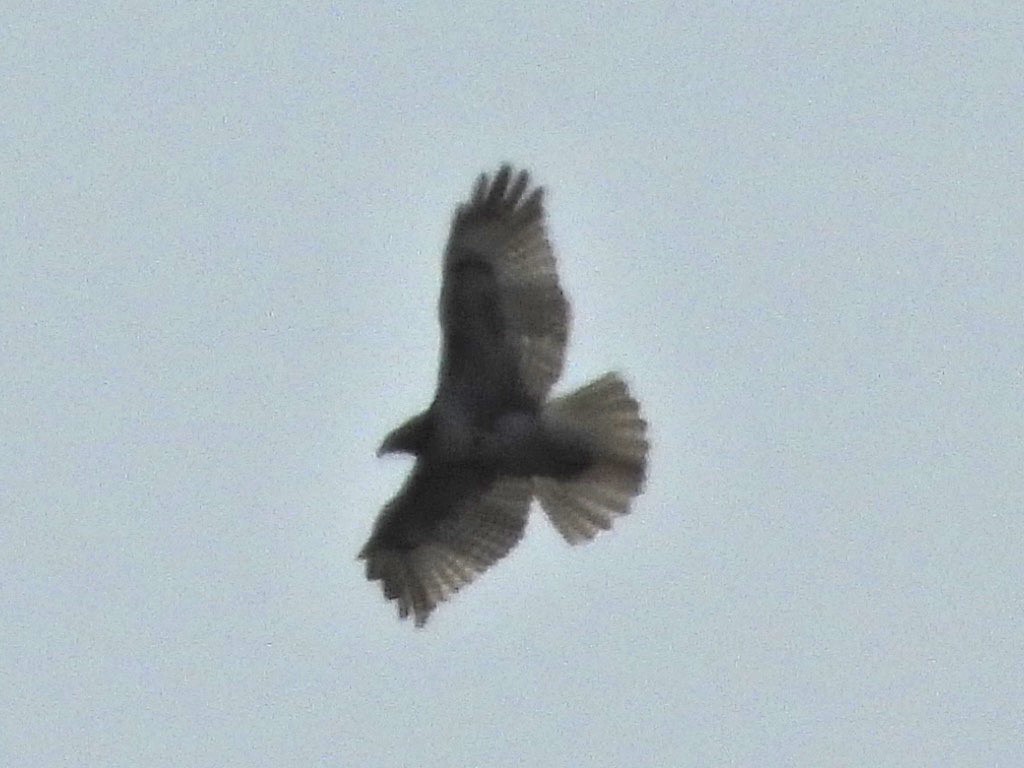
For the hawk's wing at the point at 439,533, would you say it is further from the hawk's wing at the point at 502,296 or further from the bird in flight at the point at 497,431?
the hawk's wing at the point at 502,296

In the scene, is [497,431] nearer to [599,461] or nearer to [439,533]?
[599,461]

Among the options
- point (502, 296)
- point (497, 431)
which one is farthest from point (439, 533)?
point (502, 296)

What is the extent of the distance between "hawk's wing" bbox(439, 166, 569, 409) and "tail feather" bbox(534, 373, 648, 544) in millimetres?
292

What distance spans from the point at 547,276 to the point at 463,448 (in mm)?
1048

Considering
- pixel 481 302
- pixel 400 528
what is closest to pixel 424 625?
pixel 400 528

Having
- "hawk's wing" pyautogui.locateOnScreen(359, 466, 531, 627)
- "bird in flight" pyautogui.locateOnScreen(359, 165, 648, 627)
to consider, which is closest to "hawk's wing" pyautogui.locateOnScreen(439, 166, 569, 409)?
"bird in flight" pyautogui.locateOnScreen(359, 165, 648, 627)

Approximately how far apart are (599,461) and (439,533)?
108cm

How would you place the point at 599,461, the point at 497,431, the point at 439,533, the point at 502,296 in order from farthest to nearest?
the point at 439,533, the point at 599,461, the point at 497,431, the point at 502,296

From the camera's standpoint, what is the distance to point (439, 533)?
2223 cm

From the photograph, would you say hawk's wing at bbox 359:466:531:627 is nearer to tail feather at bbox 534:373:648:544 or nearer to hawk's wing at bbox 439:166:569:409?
tail feather at bbox 534:373:648:544

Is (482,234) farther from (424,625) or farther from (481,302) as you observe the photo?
(424,625)

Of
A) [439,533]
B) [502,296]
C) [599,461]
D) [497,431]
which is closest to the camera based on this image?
[502,296]

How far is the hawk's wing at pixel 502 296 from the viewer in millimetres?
21328

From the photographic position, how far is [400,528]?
73.2 ft
